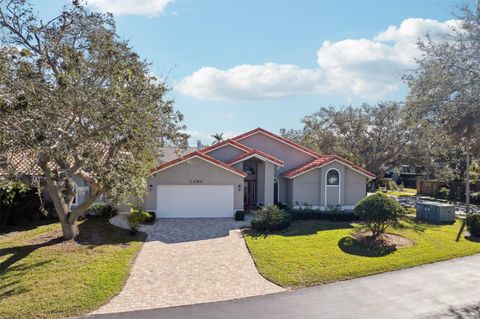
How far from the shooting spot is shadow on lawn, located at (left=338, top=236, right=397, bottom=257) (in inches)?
599

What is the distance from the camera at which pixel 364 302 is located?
10.2 meters

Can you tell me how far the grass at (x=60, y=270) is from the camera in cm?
988

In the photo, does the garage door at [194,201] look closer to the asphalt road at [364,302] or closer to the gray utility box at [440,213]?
the asphalt road at [364,302]

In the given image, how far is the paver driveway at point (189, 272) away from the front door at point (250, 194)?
7.85 m

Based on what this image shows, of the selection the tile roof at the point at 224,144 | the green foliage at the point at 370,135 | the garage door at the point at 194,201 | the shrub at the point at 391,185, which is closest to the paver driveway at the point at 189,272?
the garage door at the point at 194,201

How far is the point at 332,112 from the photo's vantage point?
34.0 metres

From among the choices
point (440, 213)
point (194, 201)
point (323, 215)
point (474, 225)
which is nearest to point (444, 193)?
point (440, 213)

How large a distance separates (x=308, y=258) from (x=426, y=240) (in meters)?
7.37

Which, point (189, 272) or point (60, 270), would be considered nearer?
point (60, 270)

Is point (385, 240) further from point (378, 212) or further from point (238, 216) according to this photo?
point (238, 216)

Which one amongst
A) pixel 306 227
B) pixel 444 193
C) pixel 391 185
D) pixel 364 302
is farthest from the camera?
pixel 391 185

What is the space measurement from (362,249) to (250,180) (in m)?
12.5

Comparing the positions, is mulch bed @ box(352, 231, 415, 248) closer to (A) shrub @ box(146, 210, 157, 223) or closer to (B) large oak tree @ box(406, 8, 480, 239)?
(B) large oak tree @ box(406, 8, 480, 239)

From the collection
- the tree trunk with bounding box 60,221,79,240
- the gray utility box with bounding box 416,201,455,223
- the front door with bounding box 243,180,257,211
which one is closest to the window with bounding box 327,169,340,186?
the front door with bounding box 243,180,257,211
